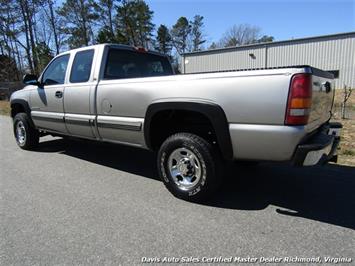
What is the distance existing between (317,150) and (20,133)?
6.11m

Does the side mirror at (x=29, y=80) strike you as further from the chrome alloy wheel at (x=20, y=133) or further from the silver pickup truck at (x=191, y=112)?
the chrome alloy wheel at (x=20, y=133)

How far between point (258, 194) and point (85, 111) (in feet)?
9.27

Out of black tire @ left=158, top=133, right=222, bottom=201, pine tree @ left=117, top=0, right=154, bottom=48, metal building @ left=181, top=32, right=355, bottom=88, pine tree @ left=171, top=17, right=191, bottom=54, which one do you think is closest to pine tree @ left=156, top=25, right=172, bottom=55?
pine tree @ left=171, top=17, right=191, bottom=54

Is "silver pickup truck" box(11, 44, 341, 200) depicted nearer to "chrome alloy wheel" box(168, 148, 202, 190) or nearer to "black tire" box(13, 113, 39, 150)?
"chrome alloy wheel" box(168, 148, 202, 190)

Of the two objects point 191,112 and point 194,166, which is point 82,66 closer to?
point 191,112

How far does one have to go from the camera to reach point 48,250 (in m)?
2.78

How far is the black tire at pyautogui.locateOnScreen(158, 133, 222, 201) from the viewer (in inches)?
140

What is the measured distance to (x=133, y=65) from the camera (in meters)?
5.28

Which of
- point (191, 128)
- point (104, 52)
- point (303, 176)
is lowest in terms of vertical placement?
point (303, 176)

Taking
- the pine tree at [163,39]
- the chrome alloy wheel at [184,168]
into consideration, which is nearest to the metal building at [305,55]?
the pine tree at [163,39]

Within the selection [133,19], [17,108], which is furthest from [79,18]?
[17,108]

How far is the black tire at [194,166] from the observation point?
140 inches

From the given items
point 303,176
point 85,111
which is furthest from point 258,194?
point 85,111

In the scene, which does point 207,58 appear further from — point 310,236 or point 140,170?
point 310,236
